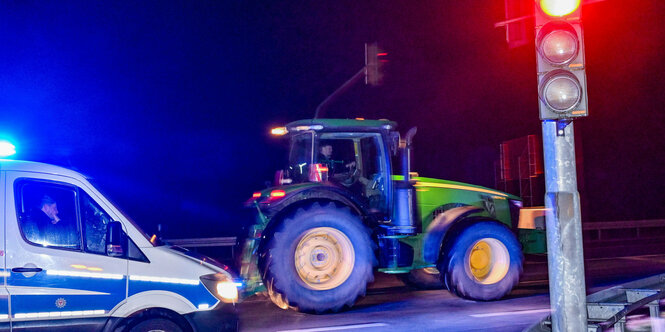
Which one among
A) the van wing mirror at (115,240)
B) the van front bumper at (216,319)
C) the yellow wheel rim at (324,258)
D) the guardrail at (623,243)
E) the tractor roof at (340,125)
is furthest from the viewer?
the guardrail at (623,243)

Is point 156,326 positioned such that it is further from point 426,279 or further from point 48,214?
point 426,279

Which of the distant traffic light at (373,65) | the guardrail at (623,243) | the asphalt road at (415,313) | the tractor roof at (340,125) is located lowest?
the asphalt road at (415,313)

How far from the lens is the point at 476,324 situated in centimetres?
791

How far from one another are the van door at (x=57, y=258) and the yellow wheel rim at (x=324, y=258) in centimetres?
345

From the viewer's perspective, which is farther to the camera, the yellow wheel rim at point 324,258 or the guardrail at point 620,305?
the yellow wheel rim at point 324,258

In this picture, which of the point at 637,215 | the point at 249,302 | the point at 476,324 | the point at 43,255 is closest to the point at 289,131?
the point at 249,302

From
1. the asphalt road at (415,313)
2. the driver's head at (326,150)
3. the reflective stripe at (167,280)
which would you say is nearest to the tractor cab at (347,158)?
the driver's head at (326,150)

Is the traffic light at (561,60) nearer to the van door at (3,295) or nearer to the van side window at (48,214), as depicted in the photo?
the van side window at (48,214)

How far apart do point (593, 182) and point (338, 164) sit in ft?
84.7

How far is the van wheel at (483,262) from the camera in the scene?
9.19m

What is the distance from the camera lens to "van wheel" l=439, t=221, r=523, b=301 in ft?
30.1

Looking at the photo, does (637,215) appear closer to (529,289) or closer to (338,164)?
(529,289)

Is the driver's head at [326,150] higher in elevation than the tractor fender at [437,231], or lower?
higher

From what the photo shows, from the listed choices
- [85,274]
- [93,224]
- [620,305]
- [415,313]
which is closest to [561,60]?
[620,305]
